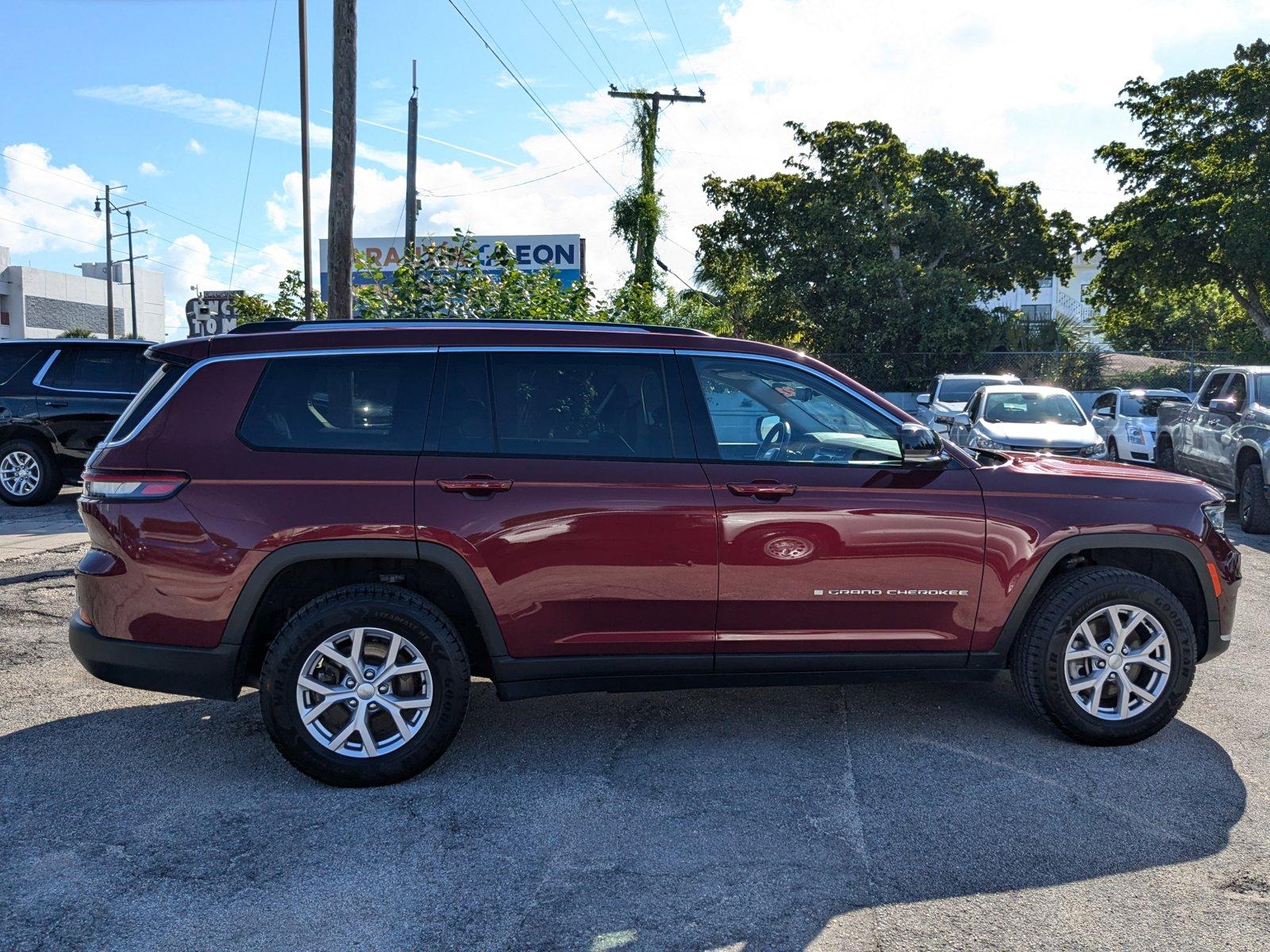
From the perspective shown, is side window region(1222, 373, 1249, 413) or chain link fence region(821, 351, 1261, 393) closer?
side window region(1222, 373, 1249, 413)

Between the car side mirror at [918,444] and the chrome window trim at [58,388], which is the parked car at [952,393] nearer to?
the chrome window trim at [58,388]

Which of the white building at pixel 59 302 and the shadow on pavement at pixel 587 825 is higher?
the white building at pixel 59 302

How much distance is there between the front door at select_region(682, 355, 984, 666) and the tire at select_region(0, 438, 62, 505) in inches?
420

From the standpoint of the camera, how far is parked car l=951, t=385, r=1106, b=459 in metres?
13.6

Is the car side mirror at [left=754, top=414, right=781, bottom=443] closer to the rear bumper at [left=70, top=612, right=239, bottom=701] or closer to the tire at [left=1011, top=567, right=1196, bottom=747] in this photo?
the tire at [left=1011, top=567, right=1196, bottom=747]

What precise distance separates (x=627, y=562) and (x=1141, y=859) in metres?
2.12

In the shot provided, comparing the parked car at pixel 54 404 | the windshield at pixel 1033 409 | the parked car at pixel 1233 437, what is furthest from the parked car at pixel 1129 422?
the parked car at pixel 54 404

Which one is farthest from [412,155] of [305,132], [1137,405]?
[1137,405]

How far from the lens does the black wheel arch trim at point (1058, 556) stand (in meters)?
4.82

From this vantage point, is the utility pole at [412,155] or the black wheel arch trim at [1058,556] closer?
the black wheel arch trim at [1058,556]

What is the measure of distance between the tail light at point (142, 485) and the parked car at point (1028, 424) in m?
10.8

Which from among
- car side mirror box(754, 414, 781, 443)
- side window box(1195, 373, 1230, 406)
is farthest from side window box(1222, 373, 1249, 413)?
car side mirror box(754, 414, 781, 443)

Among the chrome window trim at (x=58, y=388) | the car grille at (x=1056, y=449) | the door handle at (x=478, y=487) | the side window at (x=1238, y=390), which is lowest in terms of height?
the car grille at (x=1056, y=449)

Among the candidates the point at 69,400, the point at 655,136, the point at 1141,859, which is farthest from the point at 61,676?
the point at 655,136
